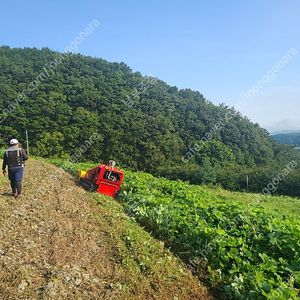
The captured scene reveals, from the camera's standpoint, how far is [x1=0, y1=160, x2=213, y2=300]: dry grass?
3.36 meters

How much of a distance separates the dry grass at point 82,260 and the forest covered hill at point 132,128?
114ft

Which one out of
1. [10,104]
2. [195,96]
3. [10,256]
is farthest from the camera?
[195,96]

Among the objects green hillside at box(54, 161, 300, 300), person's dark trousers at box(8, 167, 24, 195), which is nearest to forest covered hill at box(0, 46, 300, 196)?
green hillside at box(54, 161, 300, 300)

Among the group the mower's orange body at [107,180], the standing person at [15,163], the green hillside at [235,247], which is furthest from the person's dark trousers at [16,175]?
the green hillside at [235,247]

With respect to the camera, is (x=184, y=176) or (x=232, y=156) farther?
(x=232, y=156)

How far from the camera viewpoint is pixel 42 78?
76.7 metres

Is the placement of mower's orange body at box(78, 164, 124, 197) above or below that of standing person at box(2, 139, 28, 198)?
below

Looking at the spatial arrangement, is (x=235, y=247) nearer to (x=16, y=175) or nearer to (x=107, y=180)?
(x=107, y=180)

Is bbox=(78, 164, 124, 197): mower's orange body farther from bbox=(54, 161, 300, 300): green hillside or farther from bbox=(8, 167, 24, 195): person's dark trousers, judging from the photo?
bbox=(54, 161, 300, 300): green hillside

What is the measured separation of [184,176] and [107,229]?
3896 centimetres

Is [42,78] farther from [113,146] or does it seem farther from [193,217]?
[193,217]

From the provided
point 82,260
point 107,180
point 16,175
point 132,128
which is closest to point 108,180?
point 107,180

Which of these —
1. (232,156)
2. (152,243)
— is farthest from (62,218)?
(232,156)

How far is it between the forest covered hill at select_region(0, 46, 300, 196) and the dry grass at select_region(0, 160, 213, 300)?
34.7m
